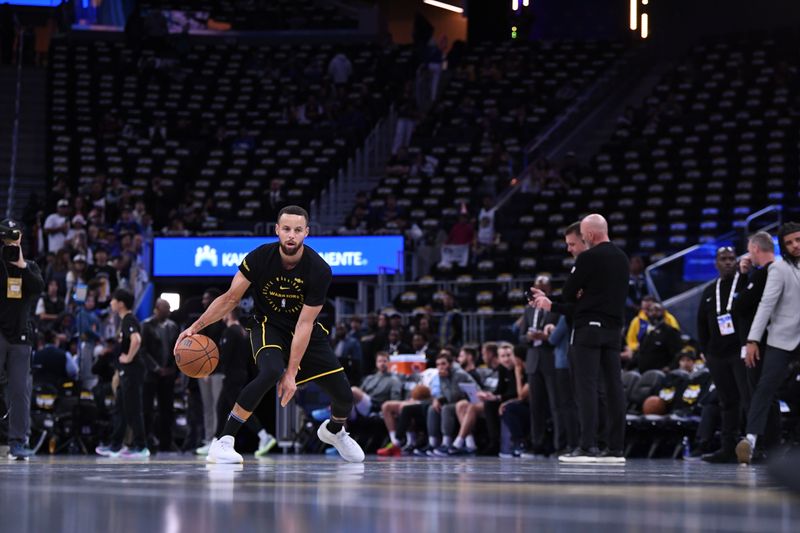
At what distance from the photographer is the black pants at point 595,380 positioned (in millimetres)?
9391

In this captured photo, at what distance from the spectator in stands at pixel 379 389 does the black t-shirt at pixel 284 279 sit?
7.45m

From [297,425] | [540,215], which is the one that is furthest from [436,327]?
[540,215]

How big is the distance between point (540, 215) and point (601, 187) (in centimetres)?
131

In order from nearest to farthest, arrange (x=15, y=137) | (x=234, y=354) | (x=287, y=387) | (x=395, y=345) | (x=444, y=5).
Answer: (x=287, y=387) < (x=234, y=354) < (x=395, y=345) < (x=15, y=137) < (x=444, y=5)

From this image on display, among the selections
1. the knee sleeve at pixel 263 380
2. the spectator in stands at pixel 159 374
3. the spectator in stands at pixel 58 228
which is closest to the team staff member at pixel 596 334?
the knee sleeve at pixel 263 380

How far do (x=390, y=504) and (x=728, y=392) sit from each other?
21.2 ft

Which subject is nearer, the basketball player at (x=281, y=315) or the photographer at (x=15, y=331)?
the basketball player at (x=281, y=315)

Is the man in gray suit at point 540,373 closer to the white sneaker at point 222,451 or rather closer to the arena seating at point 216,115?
the white sneaker at point 222,451

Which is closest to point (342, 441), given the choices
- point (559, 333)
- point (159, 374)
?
point (559, 333)

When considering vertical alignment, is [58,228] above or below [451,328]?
above

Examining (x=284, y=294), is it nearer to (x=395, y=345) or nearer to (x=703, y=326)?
(x=703, y=326)

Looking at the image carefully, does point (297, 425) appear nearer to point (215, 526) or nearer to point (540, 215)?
point (540, 215)

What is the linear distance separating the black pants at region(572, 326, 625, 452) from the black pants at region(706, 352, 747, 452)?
963 millimetres

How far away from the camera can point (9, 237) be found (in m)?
9.80
